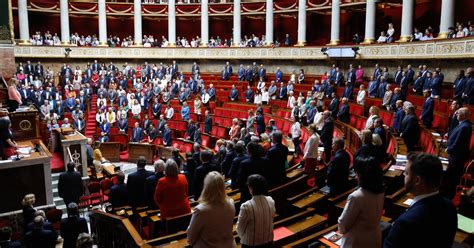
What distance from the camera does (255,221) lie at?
12.0 ft

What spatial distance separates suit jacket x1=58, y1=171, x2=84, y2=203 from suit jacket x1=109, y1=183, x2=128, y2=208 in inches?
69.8

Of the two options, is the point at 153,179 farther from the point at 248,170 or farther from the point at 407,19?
the point at 407,19

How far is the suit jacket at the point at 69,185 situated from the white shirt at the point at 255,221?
20.4 ft

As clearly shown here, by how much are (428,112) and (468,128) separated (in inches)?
186

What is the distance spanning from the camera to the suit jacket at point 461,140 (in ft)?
20.4

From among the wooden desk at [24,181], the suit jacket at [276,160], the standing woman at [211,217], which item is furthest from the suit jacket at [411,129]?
the wooden desk at [24,181]

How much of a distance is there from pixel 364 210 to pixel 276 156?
9.88 ft

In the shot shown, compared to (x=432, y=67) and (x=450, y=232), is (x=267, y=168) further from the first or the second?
(x=432, y=67)

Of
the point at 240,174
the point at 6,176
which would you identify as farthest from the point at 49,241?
the point at 6,176

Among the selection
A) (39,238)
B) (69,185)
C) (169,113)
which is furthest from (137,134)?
(39,238)

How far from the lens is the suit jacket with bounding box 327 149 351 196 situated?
5.59m

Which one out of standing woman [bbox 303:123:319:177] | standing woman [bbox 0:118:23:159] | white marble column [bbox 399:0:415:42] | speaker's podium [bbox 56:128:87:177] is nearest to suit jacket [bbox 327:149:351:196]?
standing woman [bbox 303:123:319:177]

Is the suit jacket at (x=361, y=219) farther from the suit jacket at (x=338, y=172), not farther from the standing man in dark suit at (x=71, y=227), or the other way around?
the standing man in dark suit at (x=71, y=227)

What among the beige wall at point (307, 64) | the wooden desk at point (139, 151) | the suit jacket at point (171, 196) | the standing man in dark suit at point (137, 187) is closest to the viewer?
the suit jacket at point (171, 196)
